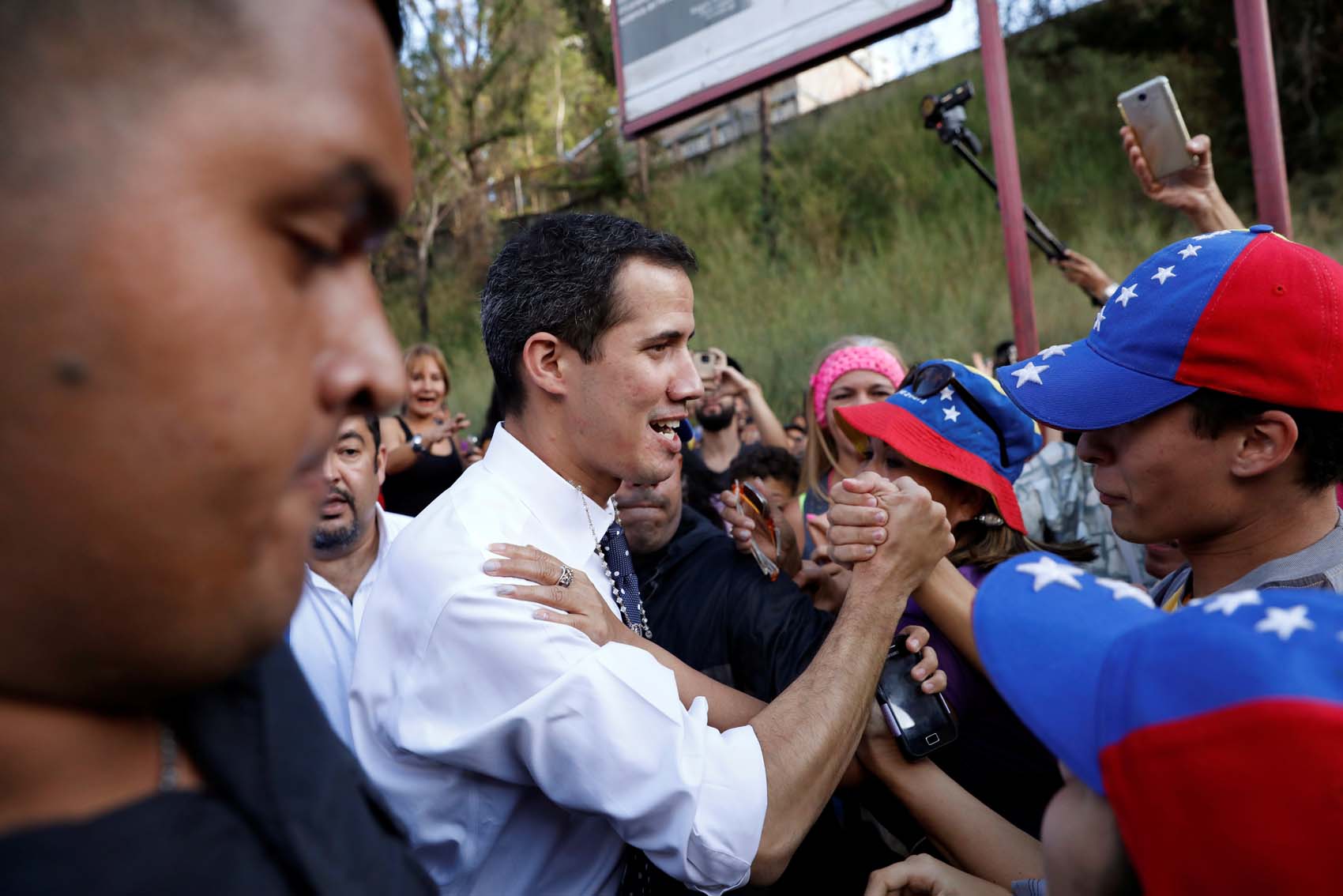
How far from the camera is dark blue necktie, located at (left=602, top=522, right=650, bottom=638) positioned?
211cm

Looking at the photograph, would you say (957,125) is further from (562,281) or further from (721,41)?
(562,281)

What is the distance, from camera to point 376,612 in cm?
179

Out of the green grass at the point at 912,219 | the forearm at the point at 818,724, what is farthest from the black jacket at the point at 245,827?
the green grass at the point at 912,219

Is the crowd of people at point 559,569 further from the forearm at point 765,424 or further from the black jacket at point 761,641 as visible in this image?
the forearm at point 765,424

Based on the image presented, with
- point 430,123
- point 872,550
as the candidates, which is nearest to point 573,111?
point 430,123

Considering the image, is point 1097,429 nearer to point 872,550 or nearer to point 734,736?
point 872,550

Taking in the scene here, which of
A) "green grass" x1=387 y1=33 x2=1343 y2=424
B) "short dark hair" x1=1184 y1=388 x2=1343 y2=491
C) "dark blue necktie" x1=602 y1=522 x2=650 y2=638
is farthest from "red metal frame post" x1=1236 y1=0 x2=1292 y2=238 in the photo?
"green grass" x1=387 y1=33 x2=1343 y2=424

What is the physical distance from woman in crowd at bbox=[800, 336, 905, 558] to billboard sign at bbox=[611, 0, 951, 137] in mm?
1557

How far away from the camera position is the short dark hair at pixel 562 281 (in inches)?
83.7

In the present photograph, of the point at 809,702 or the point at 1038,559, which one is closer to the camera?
the point at 1038,559

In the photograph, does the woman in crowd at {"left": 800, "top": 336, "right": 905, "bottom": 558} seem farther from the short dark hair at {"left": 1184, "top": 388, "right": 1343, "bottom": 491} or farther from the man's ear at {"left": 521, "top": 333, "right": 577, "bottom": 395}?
the short dark hair at {"left": 1184, "top": 388, "right": 1343, "bottom": 491}

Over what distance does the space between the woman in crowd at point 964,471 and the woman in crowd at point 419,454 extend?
9.07 feet

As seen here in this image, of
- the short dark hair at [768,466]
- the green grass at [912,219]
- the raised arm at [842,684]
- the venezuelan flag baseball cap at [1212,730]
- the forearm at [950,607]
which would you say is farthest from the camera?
the green grass at [912,219]

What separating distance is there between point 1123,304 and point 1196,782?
47.8 inches
